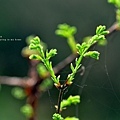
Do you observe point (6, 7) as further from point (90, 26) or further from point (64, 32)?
point (64, 32)

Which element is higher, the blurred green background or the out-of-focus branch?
the blurred green background

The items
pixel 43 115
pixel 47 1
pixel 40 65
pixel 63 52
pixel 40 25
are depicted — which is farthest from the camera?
pixel 47 1

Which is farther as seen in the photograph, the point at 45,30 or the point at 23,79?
the point at 45,30

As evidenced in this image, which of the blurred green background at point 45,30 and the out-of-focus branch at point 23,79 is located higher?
the blurred green background at point 45,30

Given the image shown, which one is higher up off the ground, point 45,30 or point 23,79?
point 45,30

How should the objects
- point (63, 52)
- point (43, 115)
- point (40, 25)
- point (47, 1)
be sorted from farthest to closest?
point (47, 1) < point (40, 25) < point (63, 52) < point (43, 115)

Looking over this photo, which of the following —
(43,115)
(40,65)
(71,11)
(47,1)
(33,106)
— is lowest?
(33,106)

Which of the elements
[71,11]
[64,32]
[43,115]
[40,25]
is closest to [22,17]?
[40,25]

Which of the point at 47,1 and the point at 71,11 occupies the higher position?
the point at 47,1

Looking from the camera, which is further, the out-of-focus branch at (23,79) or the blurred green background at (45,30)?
the blurred green background at (45,30)

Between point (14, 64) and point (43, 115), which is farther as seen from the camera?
point (14, 64)

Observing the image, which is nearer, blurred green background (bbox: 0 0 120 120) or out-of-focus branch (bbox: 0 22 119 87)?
out-of-focus branch (bbox: 0 22 119 87)
